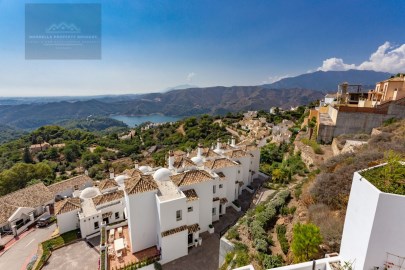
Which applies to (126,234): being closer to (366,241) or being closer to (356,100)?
(366,241)

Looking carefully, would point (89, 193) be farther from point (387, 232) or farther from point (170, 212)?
point (387, 232)

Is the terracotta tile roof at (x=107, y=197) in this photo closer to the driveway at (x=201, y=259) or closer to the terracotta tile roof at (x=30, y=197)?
the driveway at (x=201, y=259)

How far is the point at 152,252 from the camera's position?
54.0 feet

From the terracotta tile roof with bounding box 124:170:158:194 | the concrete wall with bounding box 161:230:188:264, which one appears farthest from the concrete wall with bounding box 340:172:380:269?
the terracotta tile roof with bounding box 124:170:158:194

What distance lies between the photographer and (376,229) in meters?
6.72

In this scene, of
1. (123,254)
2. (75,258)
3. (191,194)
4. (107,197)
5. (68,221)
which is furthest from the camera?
(107,197)

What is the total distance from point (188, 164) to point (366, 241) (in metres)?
15.1

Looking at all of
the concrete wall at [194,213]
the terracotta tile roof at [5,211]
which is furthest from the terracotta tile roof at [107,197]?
the terracotta tile roof at [5,211]

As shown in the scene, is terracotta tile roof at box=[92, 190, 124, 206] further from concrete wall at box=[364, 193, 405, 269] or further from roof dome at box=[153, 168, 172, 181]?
concrete wall at box=[364, 193, 405, 269]

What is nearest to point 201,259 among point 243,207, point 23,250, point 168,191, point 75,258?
point 168,191

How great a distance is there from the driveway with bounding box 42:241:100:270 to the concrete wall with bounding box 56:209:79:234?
238cm

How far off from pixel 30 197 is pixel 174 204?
22295 mm

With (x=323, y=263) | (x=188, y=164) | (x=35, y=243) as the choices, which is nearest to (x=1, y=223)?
(x=35, y=243)

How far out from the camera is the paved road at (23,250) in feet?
59.0
